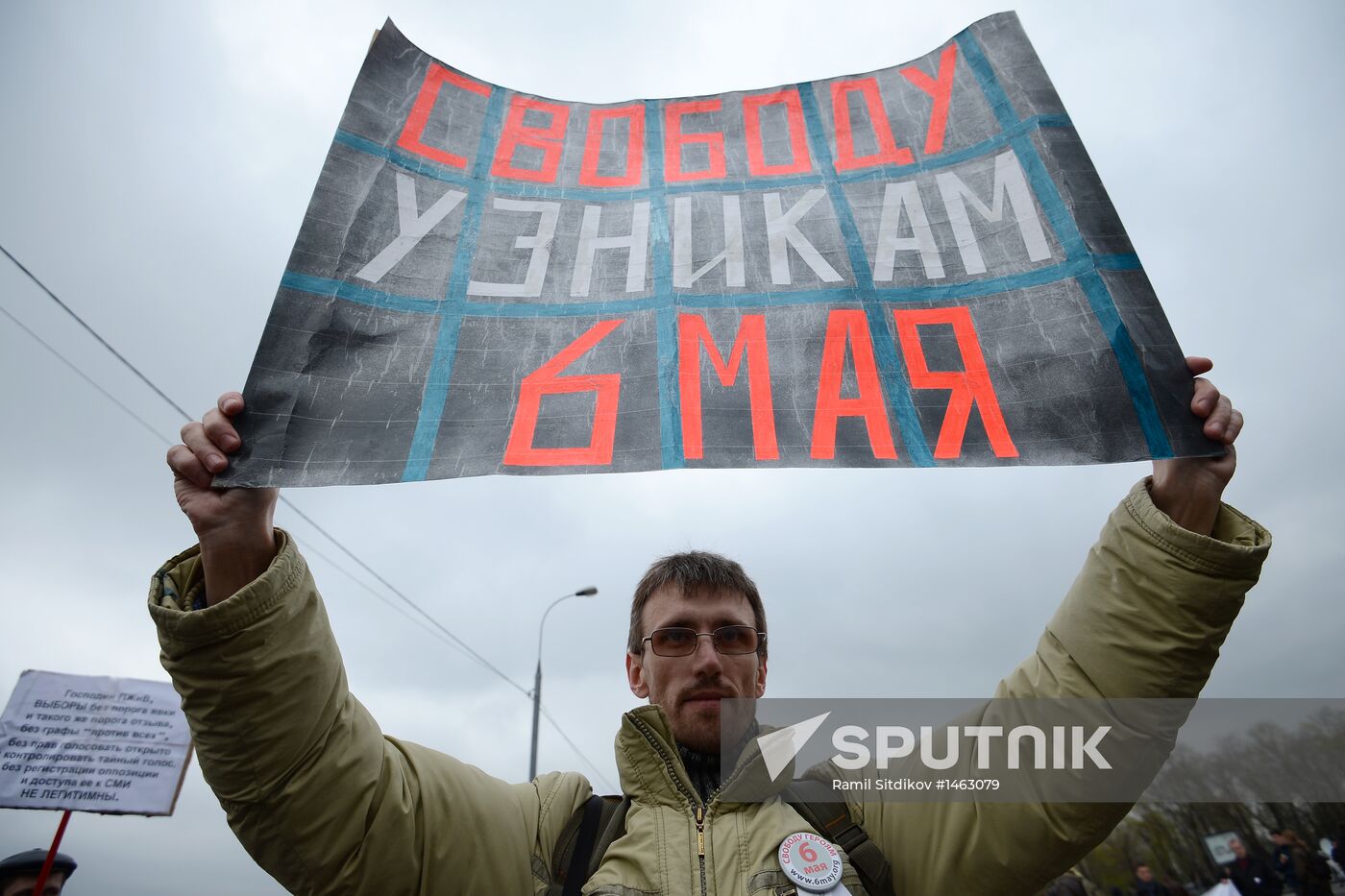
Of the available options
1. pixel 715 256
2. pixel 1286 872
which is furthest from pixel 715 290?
pixel 1286 872

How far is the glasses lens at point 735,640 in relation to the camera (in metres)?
2.25

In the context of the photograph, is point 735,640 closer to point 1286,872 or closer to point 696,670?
point 696,670

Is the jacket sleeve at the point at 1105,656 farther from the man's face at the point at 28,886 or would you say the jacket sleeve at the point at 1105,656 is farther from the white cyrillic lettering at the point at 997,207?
the man's face at the point at 28,886

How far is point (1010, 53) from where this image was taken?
2.48 meters

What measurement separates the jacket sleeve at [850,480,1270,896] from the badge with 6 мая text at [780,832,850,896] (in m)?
0.25

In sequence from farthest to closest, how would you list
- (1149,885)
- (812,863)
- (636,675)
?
1. (1149,885)
2. (636,675)
3. (812,863)

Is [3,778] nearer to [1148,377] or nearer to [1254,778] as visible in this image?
[1148,377]

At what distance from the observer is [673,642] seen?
2.26m

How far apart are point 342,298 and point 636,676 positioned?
1423mm

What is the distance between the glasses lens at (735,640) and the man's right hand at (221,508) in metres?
1.22

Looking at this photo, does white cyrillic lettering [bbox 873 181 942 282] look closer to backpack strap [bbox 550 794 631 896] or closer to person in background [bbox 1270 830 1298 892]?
backpack strap [bbox 550 794 631 896]

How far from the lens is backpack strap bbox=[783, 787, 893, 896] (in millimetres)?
1768

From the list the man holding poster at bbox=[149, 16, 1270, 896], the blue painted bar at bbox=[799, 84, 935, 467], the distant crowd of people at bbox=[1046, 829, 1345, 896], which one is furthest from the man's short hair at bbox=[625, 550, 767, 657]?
the distant crowd of people at bbox=[1046, 829, 1345, 896]

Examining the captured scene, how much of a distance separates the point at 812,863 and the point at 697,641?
26.9 inches
